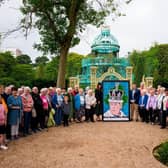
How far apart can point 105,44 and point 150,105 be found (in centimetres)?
3941

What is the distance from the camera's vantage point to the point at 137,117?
2047 centimetres

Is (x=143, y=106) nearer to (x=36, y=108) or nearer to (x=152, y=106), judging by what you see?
(x=152, y=106)

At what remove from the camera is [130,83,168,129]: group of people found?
17.8 meters

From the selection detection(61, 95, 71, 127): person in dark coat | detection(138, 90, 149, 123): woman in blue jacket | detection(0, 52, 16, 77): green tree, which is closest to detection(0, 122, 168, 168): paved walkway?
detection(61, 95, 71, 127): person in dark coat

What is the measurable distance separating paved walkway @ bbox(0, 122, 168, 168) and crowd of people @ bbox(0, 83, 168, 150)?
0.57 m

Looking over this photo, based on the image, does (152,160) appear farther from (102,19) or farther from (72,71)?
(72,71)

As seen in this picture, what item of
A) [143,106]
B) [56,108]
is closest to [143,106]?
[143,106]

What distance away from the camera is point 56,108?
17.9 metres

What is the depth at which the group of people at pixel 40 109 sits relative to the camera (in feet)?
43.5

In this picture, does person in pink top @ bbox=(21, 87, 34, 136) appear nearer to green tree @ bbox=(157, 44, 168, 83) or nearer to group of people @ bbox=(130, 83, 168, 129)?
group of people @ bbox=(130, 83, 168, 129)

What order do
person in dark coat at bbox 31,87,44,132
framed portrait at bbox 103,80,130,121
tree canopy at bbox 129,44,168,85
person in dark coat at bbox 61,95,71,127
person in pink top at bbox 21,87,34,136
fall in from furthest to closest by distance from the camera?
tree canopy at bbox 129,44,168,85 → framed portrait at bbox 103,80,130,121 → person in dark coat at bbox 61,95,71,127 → person in dark coat at bbox 31,87,44,132 → person in pink top at bbox 21,87,34,136

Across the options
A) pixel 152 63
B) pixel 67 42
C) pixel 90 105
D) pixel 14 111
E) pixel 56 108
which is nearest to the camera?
pixel 14 111

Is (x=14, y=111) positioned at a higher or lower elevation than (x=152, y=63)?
Result: lower

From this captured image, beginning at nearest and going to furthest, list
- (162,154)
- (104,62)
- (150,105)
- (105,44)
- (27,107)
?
(162,154), (27,107), (150,105), (104,62), (105,44)
